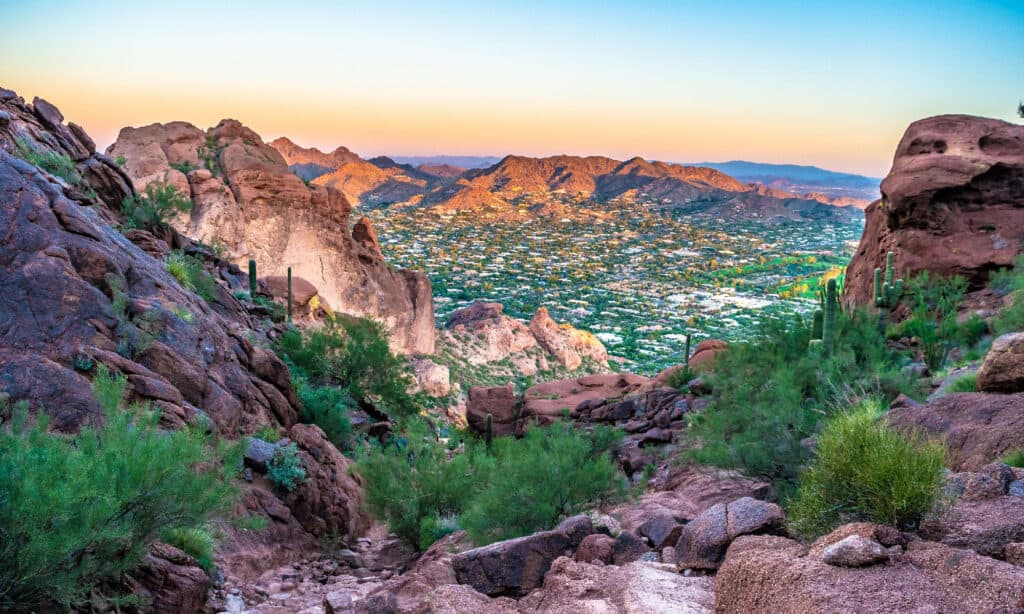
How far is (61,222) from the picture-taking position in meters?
11.0

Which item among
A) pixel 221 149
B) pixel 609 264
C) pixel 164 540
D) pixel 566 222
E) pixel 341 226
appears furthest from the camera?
pixel 566 222

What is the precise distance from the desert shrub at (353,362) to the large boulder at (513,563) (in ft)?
39.5

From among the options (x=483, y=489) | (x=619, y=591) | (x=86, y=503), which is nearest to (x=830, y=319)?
(x=483, y=489)

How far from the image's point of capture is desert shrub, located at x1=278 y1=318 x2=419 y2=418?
65.3ft

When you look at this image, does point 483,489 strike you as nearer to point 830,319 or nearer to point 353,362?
point 830,319

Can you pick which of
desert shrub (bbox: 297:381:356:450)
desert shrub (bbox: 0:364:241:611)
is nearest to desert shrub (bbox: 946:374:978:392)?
desert shrub (bbox: 0:364:241:611)

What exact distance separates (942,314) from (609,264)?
91.9m

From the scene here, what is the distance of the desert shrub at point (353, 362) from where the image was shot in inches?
783

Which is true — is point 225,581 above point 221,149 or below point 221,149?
below

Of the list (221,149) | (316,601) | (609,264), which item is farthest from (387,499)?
(609,264)

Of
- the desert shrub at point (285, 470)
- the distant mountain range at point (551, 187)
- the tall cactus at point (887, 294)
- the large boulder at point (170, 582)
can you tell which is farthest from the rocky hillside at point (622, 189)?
the large boulder at point (170, 582)

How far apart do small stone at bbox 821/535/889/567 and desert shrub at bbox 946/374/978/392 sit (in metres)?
6.74

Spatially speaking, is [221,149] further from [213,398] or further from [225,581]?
[225,581]

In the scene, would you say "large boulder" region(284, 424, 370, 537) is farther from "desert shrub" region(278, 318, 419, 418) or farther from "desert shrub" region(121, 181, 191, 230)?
"desert shrub" region(121, 181, 191, 230)
